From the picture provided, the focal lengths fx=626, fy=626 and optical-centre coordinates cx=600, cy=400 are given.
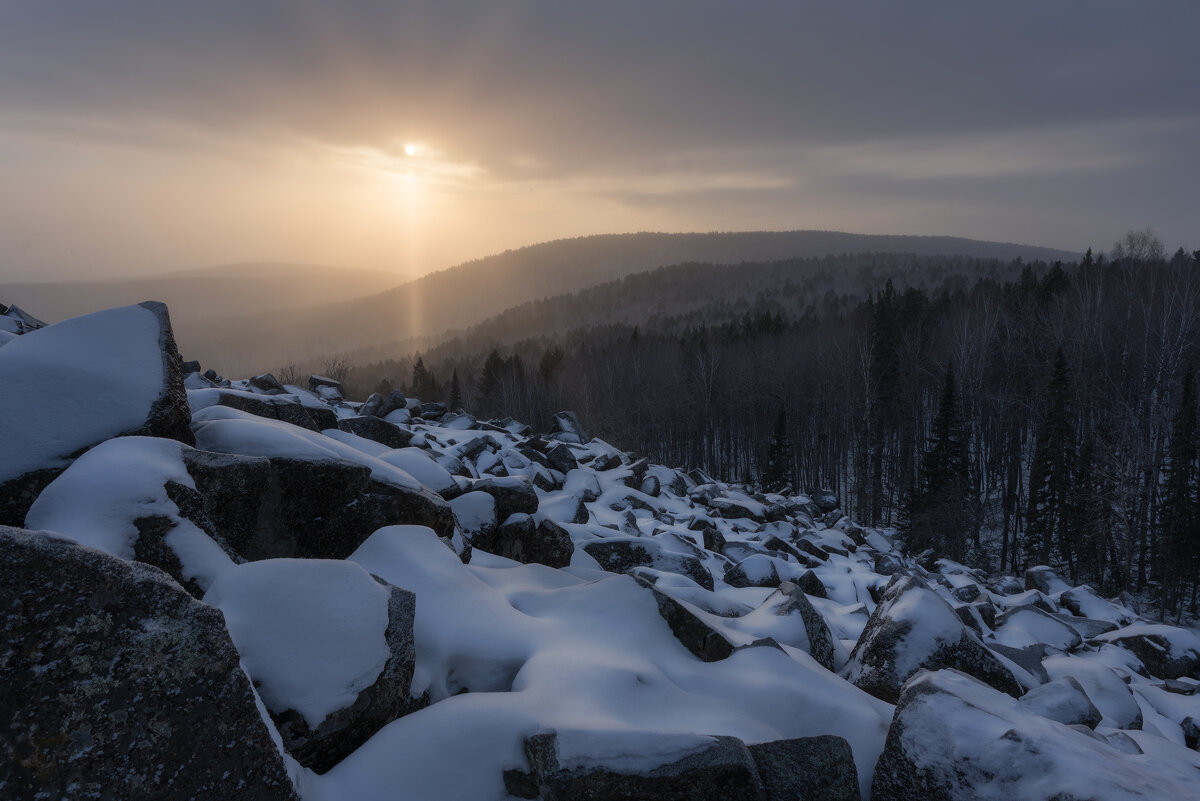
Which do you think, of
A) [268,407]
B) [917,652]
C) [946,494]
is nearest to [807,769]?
[917,652]

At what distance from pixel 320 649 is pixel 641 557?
6.65 m

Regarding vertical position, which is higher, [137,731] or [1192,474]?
[137,731]

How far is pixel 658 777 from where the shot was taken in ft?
11.5

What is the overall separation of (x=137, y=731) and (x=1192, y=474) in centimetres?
4317

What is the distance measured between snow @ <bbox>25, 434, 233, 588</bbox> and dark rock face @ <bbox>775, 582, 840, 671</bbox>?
535 cm

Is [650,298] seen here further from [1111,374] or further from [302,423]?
[302,423]

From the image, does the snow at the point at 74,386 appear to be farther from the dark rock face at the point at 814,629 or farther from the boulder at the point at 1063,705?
the boulder at the point at 1063,705

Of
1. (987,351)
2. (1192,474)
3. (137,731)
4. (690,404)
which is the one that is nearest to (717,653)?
(137,731)

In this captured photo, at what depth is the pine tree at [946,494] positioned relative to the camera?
3428cm

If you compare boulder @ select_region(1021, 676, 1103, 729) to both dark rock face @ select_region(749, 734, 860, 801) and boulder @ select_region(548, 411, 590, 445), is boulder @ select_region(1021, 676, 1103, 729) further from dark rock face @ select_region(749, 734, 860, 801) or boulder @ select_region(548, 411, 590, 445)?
boulder @ select_region(548, 411, 590, 445)

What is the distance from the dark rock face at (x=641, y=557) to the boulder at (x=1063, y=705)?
14.8 ft

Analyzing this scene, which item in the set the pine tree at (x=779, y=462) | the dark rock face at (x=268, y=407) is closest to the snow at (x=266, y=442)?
the dark rock face at (x=268, y=407)

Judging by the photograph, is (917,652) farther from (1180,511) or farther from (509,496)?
(1180,511)

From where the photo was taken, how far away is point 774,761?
3887 millimetres
